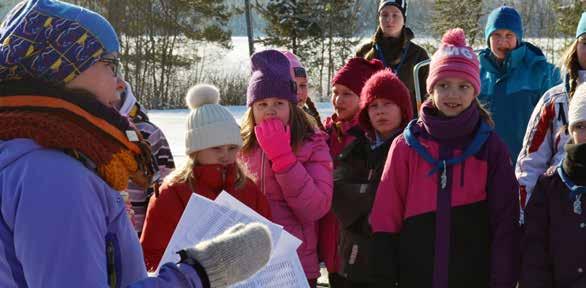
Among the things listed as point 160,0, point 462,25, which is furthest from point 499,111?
point 160,0

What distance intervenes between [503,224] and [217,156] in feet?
4.30

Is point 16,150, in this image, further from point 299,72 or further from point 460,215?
point 299,72

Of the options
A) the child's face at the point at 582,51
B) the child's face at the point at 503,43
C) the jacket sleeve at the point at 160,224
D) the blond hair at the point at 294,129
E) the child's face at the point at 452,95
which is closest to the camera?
the jacket sleeve at the point at 160,224

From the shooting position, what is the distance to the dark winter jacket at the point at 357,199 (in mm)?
3564

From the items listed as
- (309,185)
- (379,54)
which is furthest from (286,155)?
(379,54)

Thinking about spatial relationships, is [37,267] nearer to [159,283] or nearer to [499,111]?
[159,283]

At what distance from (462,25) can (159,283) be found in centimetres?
2573

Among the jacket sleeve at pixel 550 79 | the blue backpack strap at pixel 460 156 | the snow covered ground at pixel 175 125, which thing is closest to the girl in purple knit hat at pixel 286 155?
the blue backpack strap at pixel 460 156

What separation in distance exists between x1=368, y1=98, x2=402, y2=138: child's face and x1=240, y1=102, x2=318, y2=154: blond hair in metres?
0.35

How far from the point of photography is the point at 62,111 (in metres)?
1.46

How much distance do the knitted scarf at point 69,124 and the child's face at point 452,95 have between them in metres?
1.95

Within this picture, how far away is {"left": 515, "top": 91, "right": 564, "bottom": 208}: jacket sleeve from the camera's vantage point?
3.74 metres

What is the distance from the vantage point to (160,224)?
2895 millimetres

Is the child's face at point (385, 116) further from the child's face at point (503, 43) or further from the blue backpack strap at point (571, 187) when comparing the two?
the child's face at point (503, 43)
